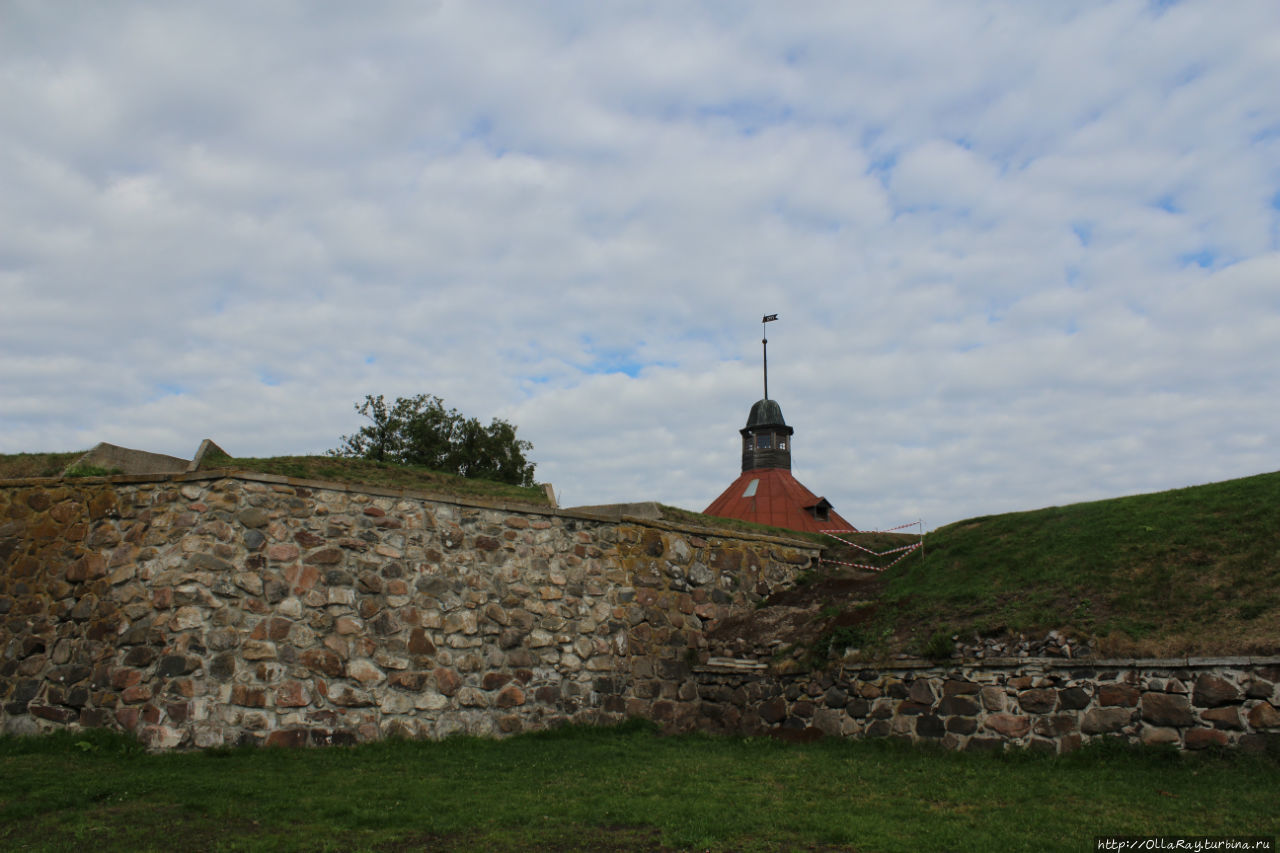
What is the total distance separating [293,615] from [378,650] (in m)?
1.27

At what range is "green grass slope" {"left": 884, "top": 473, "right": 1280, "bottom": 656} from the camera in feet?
34.6

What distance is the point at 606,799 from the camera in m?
9.15

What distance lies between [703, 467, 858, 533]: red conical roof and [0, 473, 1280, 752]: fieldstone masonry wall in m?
22.2

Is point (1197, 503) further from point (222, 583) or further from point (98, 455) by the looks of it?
point (98, 455)

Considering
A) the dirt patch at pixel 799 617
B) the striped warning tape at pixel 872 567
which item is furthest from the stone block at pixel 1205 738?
the striped warning tape at pixel 872 567

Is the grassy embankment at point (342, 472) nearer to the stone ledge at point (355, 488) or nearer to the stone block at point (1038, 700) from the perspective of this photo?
the stone ledge at point (355, 488)

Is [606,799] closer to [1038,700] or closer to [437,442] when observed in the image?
[1038,700]

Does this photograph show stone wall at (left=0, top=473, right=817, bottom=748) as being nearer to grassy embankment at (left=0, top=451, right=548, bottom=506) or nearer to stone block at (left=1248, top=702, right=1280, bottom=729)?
grassy embankment at (left=0, top=451, right=548, bottom=506)

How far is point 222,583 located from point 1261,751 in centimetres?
1200

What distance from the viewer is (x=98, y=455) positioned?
43.1 feet

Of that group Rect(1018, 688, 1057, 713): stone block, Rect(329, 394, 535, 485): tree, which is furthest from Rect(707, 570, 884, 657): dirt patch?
Rect(329, 394, 535, 485): tree

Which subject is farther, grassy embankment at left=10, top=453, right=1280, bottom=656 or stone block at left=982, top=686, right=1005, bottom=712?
stone block at left=982, top=686, right=1005, bottom=712

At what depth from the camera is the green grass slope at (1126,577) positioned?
10555mm

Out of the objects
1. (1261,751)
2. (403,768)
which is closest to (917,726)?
(1261,751)
